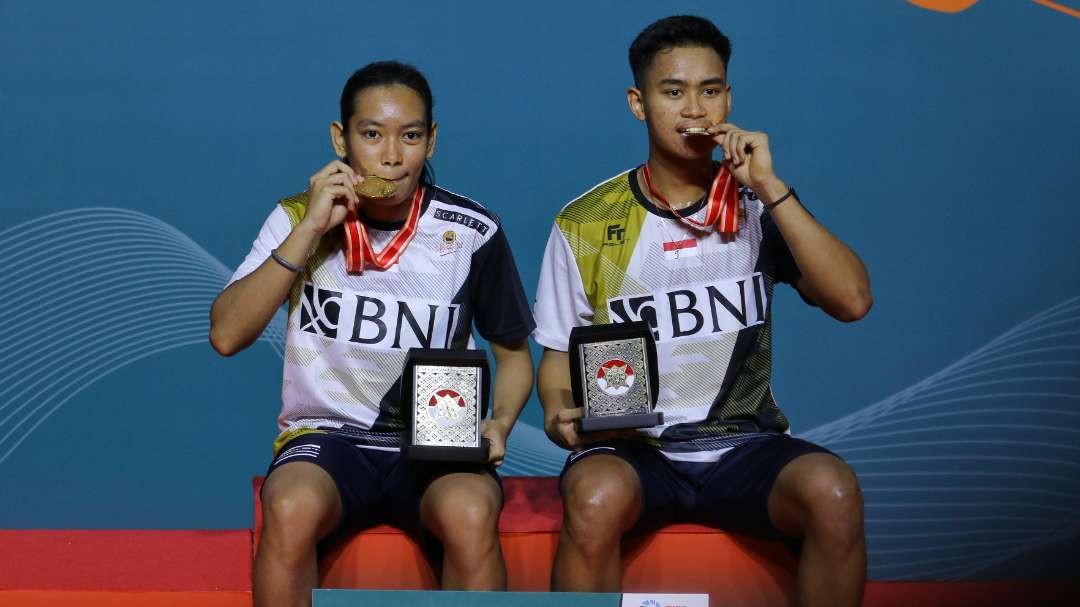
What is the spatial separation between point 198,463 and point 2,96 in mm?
1107

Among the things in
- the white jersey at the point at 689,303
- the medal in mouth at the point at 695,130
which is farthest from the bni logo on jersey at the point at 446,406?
the medal in mouth at the point at 695,130

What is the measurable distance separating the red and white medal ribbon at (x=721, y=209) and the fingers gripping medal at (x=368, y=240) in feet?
1.84

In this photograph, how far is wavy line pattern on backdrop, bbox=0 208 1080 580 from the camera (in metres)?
4.17

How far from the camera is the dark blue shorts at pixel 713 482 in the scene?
3062mm

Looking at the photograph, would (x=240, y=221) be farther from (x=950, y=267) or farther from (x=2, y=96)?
(x=950, y=267)

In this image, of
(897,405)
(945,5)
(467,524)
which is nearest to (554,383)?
(467,524)

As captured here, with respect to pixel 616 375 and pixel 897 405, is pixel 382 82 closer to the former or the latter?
pixel 616 375

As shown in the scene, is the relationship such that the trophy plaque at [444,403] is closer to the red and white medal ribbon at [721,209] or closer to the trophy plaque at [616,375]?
the trophy plaque at [616,375]

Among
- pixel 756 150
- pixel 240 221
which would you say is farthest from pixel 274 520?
pixel 240 221

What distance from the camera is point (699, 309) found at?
128 inches

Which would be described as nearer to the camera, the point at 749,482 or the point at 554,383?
the point at 749,482

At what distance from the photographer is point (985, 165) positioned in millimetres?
4305

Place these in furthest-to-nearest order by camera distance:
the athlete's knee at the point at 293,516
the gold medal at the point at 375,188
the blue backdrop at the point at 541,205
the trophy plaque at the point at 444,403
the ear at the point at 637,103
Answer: the blue backdrop at the point at 541,205
the ear at the point at 637,103
the gold medal at the point at 375,188
the trophy plaque at the point at 444,403
the athlete's knee at the point at 293,516

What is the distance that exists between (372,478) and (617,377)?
543mm
